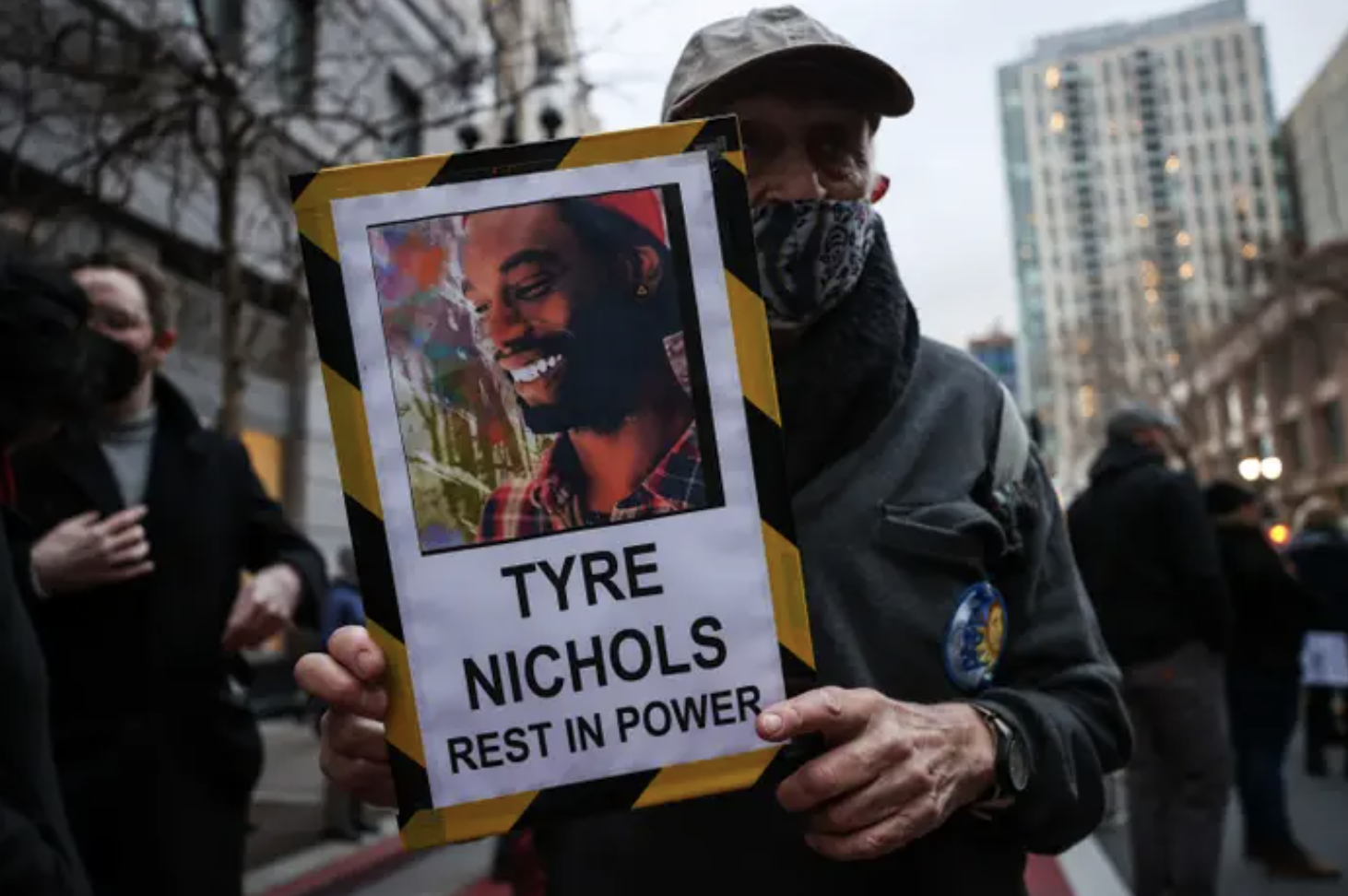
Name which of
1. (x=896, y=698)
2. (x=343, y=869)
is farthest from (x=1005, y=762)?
(x=343, y=869)

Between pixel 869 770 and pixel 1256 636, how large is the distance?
6350 millimetres

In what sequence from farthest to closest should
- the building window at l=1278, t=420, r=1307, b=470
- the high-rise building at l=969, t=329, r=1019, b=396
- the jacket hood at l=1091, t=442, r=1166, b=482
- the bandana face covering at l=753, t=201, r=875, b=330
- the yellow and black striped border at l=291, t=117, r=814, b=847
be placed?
the high-rise building at l=969, t=329, r=1019, b=396
the building window at l=1278, t=420, r=1307, b=470
the jacket hood at l=1091, t=442, r=1166, b=482
the bandana face covering at l=753, t=201, r=875, b=330
the yellow and black striped border at l=291, t=117, r=814, b=847

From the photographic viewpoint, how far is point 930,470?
155 centimetres

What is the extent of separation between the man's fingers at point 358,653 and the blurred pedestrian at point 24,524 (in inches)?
27.5

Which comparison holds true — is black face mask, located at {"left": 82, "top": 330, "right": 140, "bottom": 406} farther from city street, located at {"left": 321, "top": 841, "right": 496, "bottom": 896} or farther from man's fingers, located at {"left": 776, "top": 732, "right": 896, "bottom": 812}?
city street, located at {"left": 321, "top": 841, "right": 496, "bottom": 896}

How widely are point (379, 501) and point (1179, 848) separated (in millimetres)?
4803

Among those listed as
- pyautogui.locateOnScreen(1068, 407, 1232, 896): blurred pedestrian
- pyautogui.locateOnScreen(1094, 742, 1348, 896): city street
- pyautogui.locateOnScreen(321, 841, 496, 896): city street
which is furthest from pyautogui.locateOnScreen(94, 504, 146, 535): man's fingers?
pyautogui.locateOnScreen(1094, 742, 1348, 896): city street

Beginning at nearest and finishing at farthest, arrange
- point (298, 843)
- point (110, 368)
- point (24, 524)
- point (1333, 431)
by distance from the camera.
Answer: point (24, 524), point (110, 368), point (298, 843), point (1333, 431)

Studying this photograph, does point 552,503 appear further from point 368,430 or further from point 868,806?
point 868,806

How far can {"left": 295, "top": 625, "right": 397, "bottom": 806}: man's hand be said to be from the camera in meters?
1.15

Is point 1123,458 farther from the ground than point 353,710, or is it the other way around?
point 353,710

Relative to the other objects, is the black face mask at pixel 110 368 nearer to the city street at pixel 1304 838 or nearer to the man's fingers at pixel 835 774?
the man's fingers at pixel 835 774

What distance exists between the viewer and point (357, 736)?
4.18 feet

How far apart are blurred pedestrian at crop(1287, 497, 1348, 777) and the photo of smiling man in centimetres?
879
